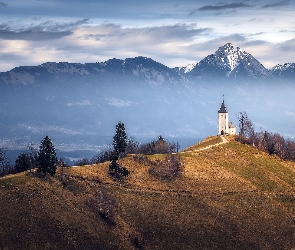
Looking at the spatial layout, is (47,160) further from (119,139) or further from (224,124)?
(224,124)

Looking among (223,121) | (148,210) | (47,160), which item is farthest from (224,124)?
(47,160)

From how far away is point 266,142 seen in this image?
541ft

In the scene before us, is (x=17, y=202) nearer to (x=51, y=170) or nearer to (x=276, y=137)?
A: (x=51, y=170)

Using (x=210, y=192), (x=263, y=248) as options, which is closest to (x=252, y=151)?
(x=210, y=192)

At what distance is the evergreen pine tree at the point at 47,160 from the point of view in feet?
379

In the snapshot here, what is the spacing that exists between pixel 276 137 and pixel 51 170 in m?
80.2

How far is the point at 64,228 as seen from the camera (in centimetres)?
9994

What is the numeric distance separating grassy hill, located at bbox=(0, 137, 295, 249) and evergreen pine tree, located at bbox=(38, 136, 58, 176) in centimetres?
241

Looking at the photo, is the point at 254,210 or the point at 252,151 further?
the point at 252,151

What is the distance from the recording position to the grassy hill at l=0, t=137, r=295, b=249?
327 ft

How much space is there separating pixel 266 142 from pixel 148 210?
62496 mm

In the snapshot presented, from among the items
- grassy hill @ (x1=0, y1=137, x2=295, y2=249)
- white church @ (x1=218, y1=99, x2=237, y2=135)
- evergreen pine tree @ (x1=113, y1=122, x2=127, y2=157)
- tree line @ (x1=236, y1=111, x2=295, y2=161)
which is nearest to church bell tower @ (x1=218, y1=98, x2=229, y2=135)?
white church @ (x1=218, y1=99, x2=237, y2=135)

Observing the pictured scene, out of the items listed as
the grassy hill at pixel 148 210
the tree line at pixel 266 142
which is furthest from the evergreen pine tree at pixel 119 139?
the tree line at pixel 266 142

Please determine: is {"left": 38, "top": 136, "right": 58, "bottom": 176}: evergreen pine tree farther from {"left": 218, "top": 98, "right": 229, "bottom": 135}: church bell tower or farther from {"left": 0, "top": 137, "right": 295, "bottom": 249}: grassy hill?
{"left": 218, "top": 98, "right": 229, "bottom": 135}: church bell tower
